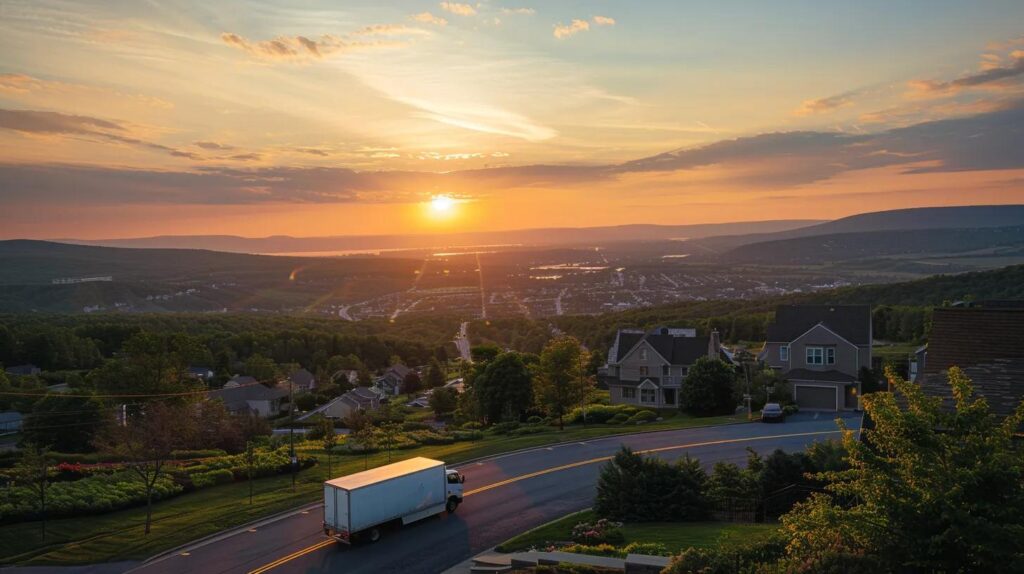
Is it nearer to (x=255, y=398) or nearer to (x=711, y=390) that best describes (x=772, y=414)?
(x=711, y=390)

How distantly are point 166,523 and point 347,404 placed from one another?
184 ft

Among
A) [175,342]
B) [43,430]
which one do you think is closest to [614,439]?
[175,342]

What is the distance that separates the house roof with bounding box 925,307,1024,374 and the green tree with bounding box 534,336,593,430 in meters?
28.9

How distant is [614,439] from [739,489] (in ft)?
55.1

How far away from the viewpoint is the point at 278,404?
90.9m

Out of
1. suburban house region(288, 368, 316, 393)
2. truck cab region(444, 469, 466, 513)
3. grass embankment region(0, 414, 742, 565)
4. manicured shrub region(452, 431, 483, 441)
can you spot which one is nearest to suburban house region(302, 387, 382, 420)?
suburban house region(288, 368, 316, 393)

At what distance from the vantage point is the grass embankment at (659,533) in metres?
19.8

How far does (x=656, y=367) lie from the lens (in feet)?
216

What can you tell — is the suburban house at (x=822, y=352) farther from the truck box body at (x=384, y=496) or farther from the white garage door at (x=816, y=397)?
the truck box body at (x=384, y=496)

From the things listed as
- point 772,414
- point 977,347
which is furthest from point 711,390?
point 977,347

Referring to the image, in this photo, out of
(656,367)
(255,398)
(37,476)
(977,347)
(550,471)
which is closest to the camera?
(977,347)

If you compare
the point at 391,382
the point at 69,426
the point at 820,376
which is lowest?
the point at 391,382

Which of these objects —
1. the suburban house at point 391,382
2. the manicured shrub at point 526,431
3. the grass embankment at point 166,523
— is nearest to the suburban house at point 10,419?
the grass embankment at point 166,523

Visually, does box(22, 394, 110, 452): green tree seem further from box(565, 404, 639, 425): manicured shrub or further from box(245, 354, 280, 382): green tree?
box(245, 354, 280, 382): green tree
